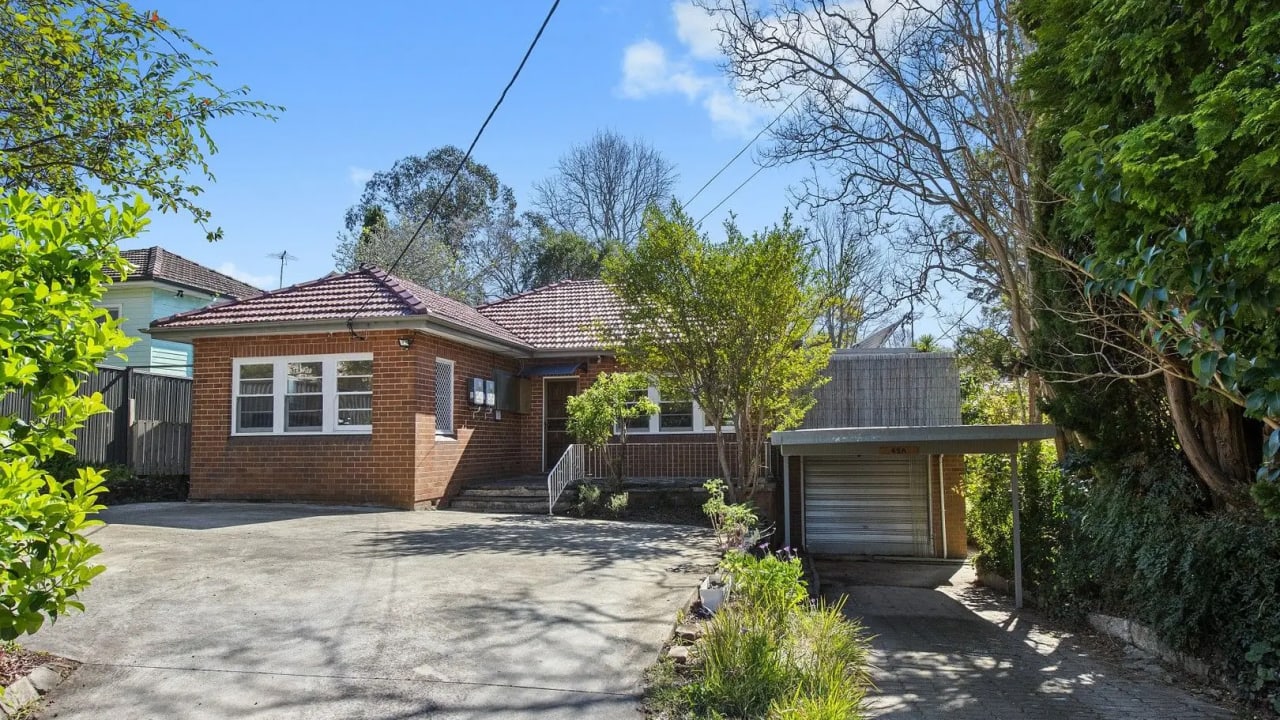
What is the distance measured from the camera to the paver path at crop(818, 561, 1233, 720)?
6.07 m

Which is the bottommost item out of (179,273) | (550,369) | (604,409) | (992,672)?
(992,672)

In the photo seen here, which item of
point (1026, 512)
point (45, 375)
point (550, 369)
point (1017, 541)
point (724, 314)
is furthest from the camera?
point (550, 369)

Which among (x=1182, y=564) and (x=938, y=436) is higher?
(x=938, y=436)

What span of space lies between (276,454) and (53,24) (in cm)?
854

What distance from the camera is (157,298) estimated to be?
74.2 feet

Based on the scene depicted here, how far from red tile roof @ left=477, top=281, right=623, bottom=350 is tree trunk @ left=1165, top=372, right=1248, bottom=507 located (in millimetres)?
10069

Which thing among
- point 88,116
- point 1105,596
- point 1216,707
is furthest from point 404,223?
point 1216,707

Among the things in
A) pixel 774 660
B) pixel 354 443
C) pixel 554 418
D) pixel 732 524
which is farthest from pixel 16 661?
pixel 554 418

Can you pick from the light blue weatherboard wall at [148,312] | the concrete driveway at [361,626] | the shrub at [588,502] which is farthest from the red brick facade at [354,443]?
the light blue weatherboard wall at [148,312]

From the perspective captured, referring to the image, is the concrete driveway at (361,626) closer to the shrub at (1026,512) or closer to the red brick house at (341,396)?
the red brick house at (341,396)

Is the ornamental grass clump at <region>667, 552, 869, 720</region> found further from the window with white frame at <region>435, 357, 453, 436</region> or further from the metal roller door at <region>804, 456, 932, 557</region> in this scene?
the metal roller door at <region>804, 456, 932, 557</region>

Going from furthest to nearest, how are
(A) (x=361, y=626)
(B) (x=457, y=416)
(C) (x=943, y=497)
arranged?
(C) (x=943, y=497), (B) (x=457, y=416), (A) (x=361, y=626)

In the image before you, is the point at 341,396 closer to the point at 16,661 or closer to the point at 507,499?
the point at 507,499

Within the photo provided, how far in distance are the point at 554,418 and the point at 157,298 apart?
1309 cm
